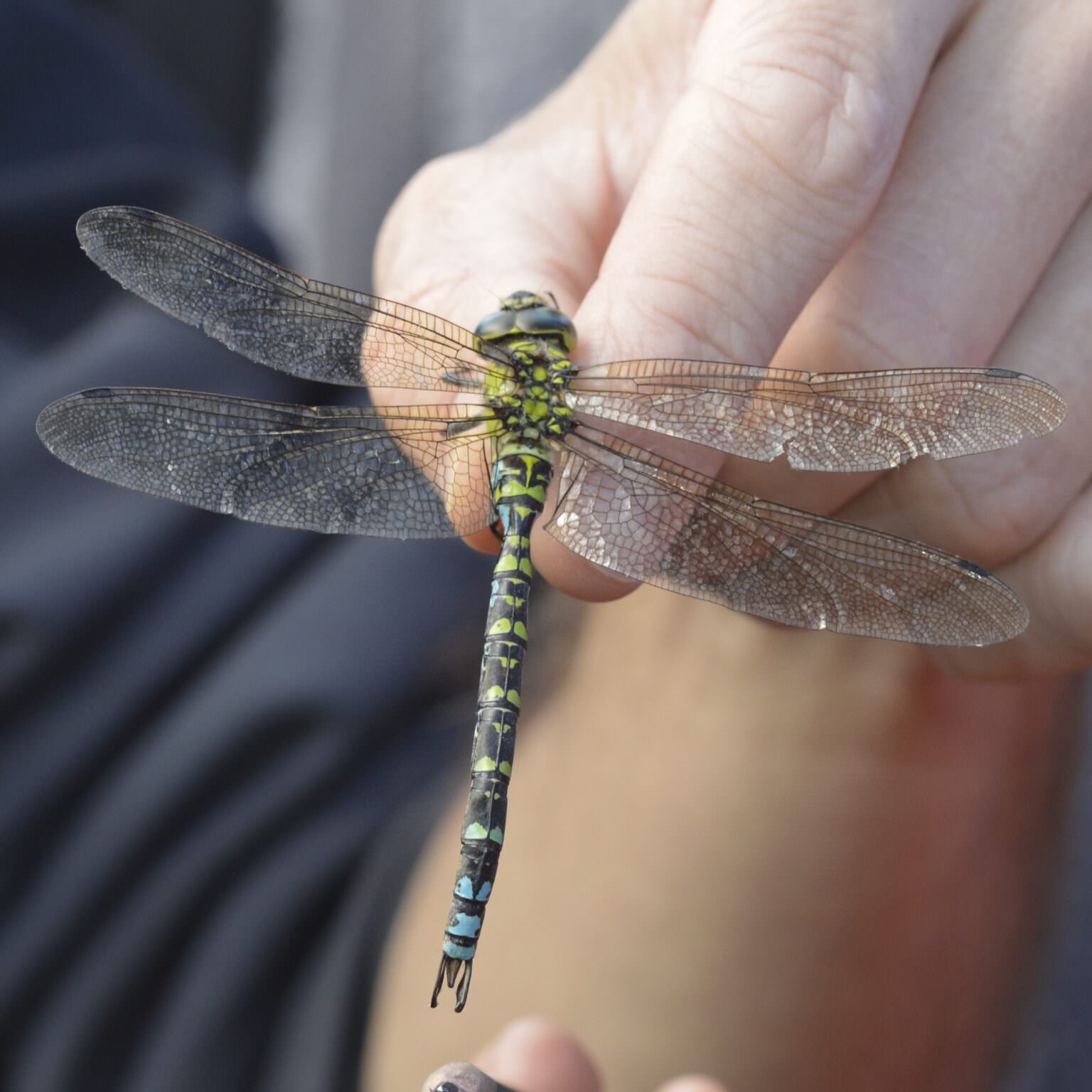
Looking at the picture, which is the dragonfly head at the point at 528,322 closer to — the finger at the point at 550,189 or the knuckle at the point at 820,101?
the finger at the point at 550,189

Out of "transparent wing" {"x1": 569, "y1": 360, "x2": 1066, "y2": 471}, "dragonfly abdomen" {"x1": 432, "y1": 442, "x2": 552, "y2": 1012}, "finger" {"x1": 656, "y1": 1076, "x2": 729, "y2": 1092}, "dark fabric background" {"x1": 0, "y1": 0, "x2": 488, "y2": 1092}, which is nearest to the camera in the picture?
"dragonfly abdomen" {"x1": 432, "y1": 442, "x2": 552, "y2": 1012}

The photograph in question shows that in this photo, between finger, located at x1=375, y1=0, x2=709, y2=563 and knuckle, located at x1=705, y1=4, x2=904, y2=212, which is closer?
knuckle, located at x1=705, y1=4, x2=904, y2=212

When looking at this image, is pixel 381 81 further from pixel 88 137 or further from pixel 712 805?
pixel 712 805

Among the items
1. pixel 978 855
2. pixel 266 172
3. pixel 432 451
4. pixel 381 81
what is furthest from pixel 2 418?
pixel 266 172

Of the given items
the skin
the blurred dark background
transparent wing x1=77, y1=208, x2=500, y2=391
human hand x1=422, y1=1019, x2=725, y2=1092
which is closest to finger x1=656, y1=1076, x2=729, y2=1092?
human hand x1=422, y1=1019, x2=725, y2=1092

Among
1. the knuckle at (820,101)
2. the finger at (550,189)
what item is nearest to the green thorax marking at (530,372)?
the finger at (550,189)

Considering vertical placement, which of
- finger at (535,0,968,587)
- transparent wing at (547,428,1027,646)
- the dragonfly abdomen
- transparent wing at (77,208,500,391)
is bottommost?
the dragonfly abdomen

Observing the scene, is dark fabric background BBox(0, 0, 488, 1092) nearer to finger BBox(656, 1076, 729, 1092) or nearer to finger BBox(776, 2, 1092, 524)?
finger BBox(656, 1076, 729, 1092)

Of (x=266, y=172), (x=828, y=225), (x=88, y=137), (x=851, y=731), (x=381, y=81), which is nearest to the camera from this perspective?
(x=828, y=225)
